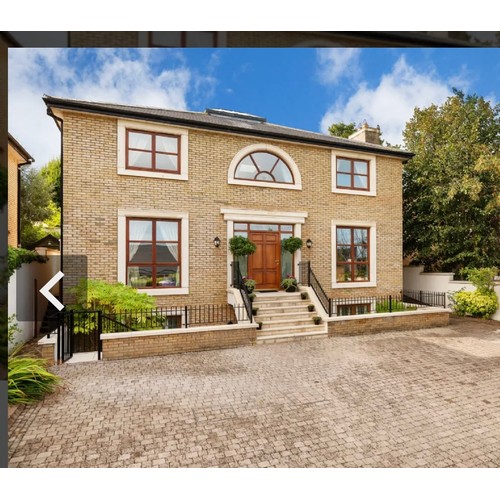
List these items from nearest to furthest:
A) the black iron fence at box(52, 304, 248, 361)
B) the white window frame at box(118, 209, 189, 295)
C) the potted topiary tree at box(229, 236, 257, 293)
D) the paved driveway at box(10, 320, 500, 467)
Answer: the paved driveway at box(10, 320, 500, 467)
the black iron fence at box(52, 304, 248, 361)
the white window frame at box(118, 209, 189, 295)
the potted topiary tree at box(229, 236, 257, 293)

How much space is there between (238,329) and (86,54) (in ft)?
23.1

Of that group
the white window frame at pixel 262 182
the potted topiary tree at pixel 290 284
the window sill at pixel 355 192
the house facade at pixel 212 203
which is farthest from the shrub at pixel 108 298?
the window sill at pixel 355 192

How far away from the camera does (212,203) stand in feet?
33.7

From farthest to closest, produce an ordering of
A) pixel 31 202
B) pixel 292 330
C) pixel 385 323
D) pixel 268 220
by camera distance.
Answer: pixel 31 202
pixel 268 220
pixel 385 323
pixel 292 330

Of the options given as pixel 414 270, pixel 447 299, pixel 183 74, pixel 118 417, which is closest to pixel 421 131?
pixel 414 270

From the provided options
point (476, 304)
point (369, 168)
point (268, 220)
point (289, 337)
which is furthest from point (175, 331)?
point (476, 304)

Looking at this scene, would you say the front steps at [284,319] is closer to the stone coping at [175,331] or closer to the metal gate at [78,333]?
the stone coping at [175,331]

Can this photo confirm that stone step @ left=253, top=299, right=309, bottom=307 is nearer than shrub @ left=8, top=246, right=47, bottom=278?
No

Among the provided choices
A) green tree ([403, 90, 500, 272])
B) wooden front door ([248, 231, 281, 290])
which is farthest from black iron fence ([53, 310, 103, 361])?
green tree ([403, 90, 500, 272])

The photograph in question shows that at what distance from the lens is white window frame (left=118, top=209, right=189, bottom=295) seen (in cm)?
920

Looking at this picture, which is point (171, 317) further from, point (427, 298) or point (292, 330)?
point (427, 298)

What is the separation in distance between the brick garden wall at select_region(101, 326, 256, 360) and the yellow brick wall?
253 centimetres

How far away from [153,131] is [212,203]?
Result: 9.90 ft

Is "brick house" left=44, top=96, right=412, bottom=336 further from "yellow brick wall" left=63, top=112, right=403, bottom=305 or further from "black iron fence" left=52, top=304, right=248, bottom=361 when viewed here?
"black iron fence" left=52, top=304, right=248, bottom=361
